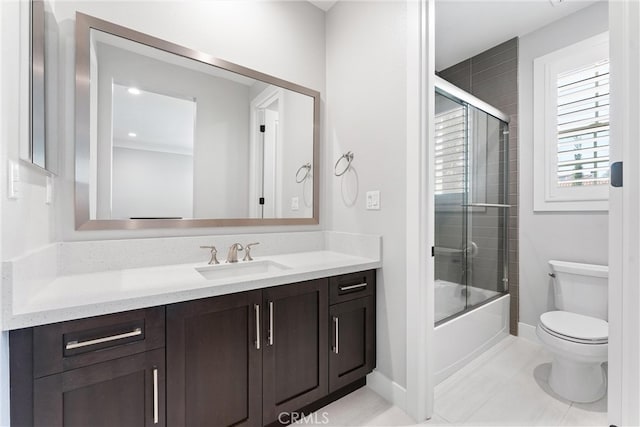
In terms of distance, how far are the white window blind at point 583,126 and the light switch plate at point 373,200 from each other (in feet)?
5.34

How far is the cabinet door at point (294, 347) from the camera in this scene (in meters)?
1.32

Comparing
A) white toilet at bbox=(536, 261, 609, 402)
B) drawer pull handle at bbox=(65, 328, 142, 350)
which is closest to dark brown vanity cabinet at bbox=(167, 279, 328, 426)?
drawer pull handle at bbox=(65, 328, 142, 350)

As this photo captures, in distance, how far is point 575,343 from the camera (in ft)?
5.32

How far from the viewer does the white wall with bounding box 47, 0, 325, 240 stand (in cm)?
131

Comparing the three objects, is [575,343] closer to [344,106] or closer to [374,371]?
[374,371]

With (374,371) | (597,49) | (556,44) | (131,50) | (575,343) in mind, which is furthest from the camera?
(556,44)

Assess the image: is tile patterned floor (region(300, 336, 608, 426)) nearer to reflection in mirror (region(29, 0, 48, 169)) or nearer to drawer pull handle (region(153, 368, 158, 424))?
drawer pull handle (region(153, 368, 158, 424))

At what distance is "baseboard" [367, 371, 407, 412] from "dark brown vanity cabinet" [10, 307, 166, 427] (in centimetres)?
119

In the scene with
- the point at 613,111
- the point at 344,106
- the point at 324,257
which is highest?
the point at 344,106

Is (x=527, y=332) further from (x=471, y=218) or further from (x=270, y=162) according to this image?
(x=270, y=162)

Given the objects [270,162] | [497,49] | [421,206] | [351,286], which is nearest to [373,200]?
[421,206]

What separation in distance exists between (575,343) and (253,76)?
2.54 metres

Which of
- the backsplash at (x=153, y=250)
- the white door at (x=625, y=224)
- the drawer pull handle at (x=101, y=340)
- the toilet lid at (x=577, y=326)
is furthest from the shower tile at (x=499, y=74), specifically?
the drawer pull handle at (x=101, y=340)

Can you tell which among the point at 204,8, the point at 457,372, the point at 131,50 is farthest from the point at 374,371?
the point at 204,8
